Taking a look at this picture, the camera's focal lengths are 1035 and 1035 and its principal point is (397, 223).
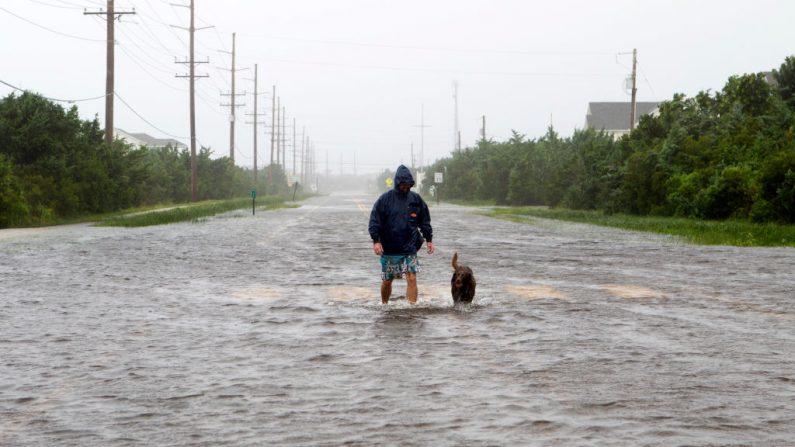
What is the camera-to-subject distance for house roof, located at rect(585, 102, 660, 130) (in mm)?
117062

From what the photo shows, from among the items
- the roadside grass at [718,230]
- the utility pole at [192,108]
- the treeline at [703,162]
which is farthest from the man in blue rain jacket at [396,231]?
the utility pole at [192,108]

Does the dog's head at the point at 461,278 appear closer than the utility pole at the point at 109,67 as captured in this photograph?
Yes

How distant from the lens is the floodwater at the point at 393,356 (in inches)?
255

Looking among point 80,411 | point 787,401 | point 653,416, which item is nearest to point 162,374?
point 80,411

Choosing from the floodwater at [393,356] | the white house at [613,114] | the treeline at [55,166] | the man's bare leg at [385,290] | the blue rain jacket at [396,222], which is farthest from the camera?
the white house at [613,114]

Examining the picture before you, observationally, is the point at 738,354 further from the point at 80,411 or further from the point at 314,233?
the point at 314,233

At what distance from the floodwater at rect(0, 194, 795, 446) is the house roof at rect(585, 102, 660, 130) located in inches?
3960

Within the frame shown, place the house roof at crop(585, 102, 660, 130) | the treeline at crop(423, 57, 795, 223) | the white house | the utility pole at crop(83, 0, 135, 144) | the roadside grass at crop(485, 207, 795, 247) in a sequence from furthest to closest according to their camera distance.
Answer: the house roof at crop(585, 102, 660, 130)
the white house
the utility pole at crop(83, 0, 135, 144)
the treeline at crop(423, 57, 795, 223)
the roadside grass at crop(485, 207, 795, 247)

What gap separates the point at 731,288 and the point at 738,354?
5.81 metres

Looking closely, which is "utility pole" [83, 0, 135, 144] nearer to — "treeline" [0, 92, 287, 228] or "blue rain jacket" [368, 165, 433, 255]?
"treeline" [0, 92, 287, 228]

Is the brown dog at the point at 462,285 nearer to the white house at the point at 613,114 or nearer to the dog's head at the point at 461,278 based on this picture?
the dog's head at the point at 461,278

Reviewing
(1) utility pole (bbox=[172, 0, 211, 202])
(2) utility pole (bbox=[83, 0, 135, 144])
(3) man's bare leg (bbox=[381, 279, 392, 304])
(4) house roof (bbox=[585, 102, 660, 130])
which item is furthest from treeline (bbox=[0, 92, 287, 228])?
(4) house roof (bbox=[585, 102, 660, 130])

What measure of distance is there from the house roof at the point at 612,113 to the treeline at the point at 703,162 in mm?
59004

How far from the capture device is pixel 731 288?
14.8 metres
